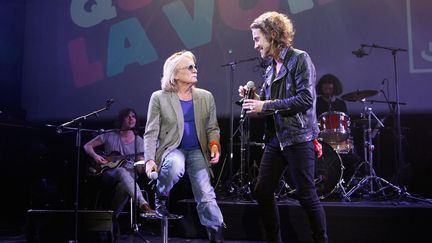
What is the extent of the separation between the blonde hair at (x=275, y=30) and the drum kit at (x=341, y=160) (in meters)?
2.67

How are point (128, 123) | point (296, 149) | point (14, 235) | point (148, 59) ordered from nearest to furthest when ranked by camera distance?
point (296, 149) → point (14, 235) → point (128, 123) → point (148, 59)

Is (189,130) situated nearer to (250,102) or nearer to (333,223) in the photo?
(250,102)

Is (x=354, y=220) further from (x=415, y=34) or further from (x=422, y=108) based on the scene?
(x=415, y=34)

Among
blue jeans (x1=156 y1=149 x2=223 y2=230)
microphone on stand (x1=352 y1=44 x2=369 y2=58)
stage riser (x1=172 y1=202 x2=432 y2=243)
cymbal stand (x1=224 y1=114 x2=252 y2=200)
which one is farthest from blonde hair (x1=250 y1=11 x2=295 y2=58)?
microphone on stand (x1=352 y1=44 x2=369 y2=58)

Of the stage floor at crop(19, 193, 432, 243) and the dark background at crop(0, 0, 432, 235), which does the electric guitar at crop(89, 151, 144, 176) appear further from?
the dark background at crop(0, 0, 432, 235)

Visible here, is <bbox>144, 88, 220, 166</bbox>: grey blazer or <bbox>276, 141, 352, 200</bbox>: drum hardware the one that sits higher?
<bbox>144, 88, 220, 166</bbox>: grey blazer

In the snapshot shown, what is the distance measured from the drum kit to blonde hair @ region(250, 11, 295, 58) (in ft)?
8.76

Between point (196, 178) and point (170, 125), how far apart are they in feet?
1.66

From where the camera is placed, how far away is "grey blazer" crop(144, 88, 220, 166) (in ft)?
12.2

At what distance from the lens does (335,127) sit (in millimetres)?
5984

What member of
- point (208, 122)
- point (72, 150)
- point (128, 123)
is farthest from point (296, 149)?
point (72, 150)

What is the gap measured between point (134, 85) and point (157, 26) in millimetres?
1020

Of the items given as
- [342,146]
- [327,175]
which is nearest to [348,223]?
[327,175]

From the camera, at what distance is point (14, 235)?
18.7ft
